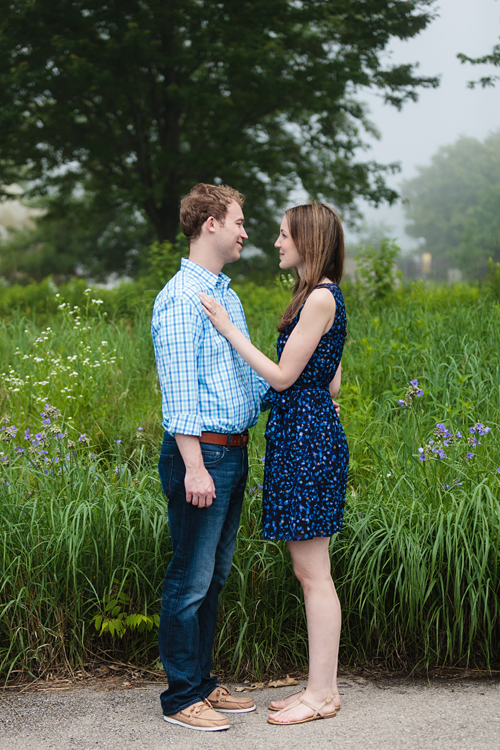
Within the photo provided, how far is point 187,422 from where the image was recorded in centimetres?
242

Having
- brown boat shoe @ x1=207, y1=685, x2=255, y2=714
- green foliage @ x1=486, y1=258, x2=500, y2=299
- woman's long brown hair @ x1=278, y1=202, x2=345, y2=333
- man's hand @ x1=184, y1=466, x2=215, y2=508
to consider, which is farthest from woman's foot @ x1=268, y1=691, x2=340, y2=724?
green foliage @ x1=486, y1=258, x2=500, y2=299

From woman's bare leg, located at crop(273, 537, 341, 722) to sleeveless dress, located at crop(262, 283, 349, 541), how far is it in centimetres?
11

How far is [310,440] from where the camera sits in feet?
8.62

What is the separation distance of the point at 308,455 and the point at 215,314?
2.19ft

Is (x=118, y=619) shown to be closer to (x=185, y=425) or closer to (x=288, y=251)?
(x=185, y=425)

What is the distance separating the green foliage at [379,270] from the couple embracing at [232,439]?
515cm

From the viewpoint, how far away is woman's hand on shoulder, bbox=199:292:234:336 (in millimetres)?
2543

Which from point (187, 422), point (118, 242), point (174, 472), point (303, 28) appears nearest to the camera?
point (187, 422)

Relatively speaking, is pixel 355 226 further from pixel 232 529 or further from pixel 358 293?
pixel 232 529

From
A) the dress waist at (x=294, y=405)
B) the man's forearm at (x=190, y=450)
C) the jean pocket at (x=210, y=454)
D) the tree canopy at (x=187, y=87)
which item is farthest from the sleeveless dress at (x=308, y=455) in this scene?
the tree canopy at (x=187, y=87)

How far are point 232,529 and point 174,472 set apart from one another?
40cm

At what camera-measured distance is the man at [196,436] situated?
2.48 meters

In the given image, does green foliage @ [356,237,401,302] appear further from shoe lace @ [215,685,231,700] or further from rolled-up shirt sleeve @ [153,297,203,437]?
shoe lace @ [215,685,231,700]

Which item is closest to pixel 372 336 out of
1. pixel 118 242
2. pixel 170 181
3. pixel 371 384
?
pixel 371 384
